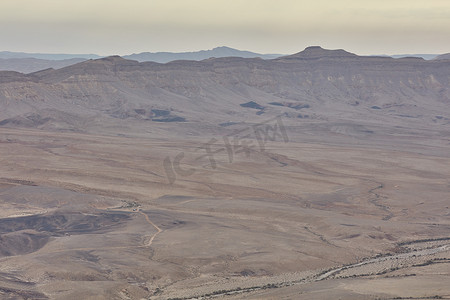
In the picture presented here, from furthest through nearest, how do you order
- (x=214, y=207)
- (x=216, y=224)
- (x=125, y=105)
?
(x=125, y=105) → (x=214, y=207) → (x=216, y=224)

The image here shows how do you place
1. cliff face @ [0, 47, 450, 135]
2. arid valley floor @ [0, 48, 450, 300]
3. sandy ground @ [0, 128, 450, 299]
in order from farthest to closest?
cliff face @ [0, 47, 450, 135] → arid valley floor @ [0, 48, 450, 300] → sandy ground @ [0, 128, 450, 299]

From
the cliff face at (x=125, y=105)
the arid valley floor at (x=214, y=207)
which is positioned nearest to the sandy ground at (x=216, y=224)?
the arid valley floor at (x=214, y=207)

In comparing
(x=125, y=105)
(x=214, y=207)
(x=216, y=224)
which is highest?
(x=125, y=105)

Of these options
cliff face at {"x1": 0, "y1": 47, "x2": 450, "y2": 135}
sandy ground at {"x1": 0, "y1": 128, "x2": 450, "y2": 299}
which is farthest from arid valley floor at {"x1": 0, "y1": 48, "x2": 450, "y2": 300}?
cliff face at {"x1": 0, "y1": 47, "x2": 450, "y2": 135}

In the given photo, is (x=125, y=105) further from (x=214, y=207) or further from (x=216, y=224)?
(x=216, y=224)

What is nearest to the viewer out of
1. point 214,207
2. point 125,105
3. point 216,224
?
point 216,224

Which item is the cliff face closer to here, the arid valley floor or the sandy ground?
the arid valley floor

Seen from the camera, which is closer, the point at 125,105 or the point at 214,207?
the point at 214,207

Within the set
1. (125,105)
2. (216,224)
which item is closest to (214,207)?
(216,224)

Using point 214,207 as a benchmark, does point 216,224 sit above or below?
above

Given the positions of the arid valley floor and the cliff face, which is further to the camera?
the cliff face

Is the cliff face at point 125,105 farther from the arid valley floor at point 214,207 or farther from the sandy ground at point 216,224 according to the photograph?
the sandy ground at point 216,224

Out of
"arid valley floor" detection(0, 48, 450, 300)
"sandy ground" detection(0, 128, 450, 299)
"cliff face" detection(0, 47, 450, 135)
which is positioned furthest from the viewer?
"cliff face" detection(0, 47, 450, 135)
